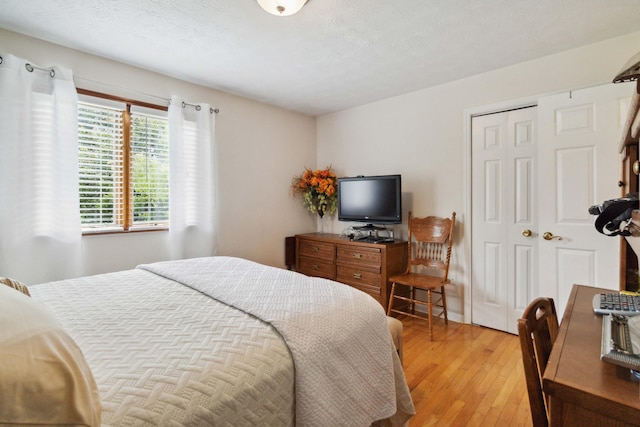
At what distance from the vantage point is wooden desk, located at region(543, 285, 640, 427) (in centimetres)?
68

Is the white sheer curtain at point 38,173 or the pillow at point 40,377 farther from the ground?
the white sheer curtain at point 38,173

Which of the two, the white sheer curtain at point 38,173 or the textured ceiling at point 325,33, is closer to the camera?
the textured ceiling at point 325,33

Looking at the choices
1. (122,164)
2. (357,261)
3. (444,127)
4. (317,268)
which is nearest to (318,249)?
(317,268)

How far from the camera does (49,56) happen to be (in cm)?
231

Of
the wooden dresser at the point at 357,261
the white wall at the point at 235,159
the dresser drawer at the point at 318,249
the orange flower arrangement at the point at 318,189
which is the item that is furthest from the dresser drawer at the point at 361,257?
the white wall at the point at 235,159

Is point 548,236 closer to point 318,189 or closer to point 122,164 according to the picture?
point 318,189

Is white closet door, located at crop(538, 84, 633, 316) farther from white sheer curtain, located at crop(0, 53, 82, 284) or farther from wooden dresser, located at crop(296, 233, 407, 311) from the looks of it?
white sheer curtain, located at crop(0, 53, 82, 284)

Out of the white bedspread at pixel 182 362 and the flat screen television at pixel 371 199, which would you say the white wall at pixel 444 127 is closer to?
the flat screen television at pixel 371 199

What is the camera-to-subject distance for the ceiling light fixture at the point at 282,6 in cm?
177

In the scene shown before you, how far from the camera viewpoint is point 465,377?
210 cm

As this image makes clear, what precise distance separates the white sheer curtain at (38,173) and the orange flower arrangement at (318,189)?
235 cm

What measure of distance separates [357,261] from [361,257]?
0.24ft

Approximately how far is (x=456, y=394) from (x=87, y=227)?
304 cm

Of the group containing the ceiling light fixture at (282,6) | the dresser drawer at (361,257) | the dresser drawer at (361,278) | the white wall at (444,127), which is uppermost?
the ceiling light fixture at (282,6)
